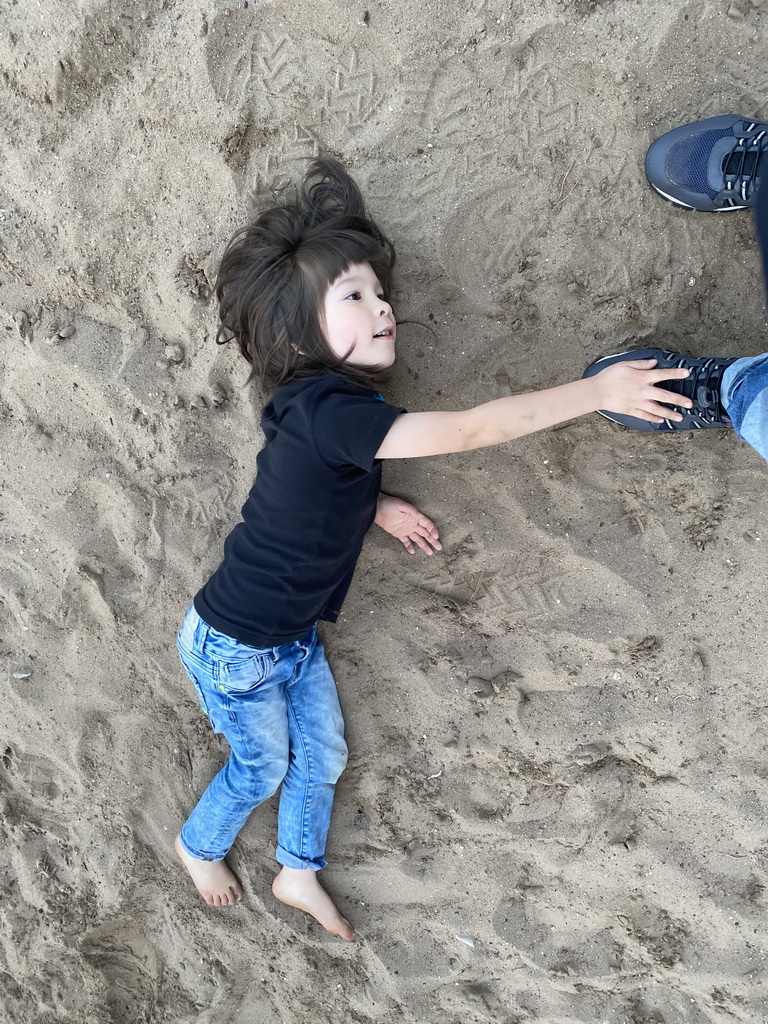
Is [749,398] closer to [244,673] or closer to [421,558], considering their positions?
[421,558]

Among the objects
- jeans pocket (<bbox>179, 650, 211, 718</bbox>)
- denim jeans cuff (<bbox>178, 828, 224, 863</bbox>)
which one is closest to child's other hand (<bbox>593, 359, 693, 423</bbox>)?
jeans pocket (<bbox>179, 650, 211, 718</bbox>)

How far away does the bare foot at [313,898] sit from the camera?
2.21m

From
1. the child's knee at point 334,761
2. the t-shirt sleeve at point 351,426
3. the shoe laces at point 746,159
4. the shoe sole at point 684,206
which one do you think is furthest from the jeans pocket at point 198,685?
the shoe laces at point 746,159

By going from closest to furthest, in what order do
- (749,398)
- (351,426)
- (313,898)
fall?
(351,426) → (749,398) → (313,898)

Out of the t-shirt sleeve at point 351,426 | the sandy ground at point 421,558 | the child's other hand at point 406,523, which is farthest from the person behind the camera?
the child's other hand at point 406,523

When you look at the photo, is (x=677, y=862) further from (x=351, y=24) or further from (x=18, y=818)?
(x=351, y=24)

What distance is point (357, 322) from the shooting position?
176 centimetres

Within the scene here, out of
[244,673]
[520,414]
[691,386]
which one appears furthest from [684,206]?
[244,673]

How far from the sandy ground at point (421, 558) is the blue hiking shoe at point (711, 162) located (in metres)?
0.06

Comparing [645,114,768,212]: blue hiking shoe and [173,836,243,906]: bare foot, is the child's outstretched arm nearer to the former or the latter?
[645,114,768,212]: blue hiking shoe

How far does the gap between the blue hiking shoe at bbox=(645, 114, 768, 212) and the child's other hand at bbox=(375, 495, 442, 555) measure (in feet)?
3.72

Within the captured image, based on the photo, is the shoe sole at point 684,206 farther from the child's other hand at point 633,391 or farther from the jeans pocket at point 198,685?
the jeans pocket at point 198,685

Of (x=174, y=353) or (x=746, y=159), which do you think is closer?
(x=746, y=159)

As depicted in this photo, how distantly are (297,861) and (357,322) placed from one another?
5.33ft
